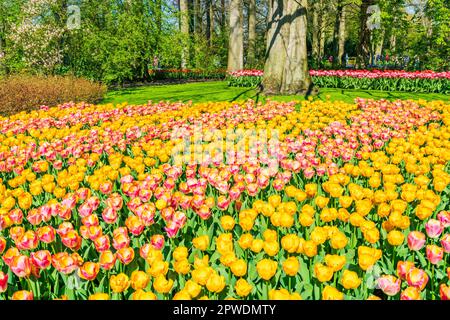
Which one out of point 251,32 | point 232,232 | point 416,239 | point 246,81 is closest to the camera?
point 416,239

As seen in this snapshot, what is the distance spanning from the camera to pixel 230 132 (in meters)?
5.26

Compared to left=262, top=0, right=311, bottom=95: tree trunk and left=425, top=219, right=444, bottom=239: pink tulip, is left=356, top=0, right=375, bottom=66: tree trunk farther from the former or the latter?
left=425, top=219, right=444, bottom=239: pink tulip

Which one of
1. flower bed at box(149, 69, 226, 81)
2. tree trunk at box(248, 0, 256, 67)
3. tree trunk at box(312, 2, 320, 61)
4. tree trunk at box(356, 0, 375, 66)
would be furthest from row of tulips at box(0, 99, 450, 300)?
tree trunk at box(312, 2, 320, 61)

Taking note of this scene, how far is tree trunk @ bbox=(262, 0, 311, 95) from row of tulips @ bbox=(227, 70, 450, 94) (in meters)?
4.92

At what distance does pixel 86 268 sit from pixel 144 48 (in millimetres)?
A: 18497

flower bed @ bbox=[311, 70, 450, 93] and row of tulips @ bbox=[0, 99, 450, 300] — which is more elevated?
flower bed @ bbox=[311, 70, 450, 93]

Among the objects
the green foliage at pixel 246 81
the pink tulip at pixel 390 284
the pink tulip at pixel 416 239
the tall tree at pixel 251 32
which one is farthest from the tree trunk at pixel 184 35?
the pink tulip at pixel 390 284

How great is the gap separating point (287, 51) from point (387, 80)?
6.09 m

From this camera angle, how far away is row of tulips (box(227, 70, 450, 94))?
47.2ft

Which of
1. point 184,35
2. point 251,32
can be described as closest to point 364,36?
point 251,32

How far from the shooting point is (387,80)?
1548 cm

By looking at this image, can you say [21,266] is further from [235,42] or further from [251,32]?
[251,32]

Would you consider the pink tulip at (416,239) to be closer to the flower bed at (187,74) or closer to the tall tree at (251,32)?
the flower bed at (187,74)

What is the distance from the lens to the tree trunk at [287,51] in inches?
448
